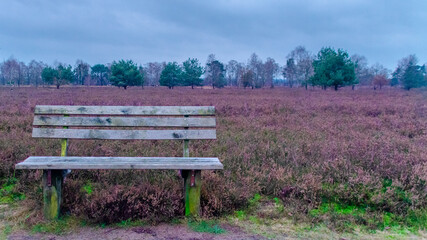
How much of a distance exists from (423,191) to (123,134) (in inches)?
153

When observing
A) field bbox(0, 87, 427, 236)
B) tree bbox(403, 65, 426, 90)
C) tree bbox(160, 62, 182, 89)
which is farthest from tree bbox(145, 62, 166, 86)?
field bbox(0, 87, 427, 236)

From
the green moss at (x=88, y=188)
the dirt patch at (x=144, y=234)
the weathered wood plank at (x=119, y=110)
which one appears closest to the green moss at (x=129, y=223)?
the dirt patch at (x=144, y=234)

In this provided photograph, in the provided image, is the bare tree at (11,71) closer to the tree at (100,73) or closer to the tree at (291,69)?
the tree at (100,73)

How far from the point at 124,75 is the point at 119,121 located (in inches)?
2054

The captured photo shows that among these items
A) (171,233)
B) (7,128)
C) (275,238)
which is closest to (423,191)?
Result: (275,238)

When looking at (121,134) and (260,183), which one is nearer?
(121,134)

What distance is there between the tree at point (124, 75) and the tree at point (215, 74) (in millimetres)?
16293

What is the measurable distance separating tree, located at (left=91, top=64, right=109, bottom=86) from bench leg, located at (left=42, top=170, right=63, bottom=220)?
315ft

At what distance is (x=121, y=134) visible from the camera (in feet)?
12.4

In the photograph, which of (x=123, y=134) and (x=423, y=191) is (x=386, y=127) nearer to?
(x=423, y=191)

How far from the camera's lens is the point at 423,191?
3797 mm

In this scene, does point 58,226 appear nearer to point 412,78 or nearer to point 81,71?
point 412,78

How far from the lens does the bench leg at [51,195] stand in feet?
10.5

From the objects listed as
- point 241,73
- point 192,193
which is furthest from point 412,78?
point 192,193
